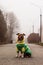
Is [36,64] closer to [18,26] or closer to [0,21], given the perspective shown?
[0,21]

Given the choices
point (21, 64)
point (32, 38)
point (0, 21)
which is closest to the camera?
point (21, 64)

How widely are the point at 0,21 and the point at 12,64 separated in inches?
2258

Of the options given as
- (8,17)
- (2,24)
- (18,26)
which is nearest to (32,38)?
(18,26)

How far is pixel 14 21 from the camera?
102m

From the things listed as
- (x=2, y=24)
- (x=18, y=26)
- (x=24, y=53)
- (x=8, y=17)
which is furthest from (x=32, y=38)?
(x=24, y=53)

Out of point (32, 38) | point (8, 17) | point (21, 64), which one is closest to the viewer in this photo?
point (21, 64)

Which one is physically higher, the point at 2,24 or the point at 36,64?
the point at 2,24

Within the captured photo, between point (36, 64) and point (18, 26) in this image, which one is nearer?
point (36, 64)

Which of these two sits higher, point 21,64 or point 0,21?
point 0,21

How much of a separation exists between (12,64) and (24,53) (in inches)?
147

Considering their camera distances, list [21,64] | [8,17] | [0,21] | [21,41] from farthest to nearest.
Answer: [8,17], [0,21], [21,41], [21,64]

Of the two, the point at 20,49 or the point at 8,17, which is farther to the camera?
the point at 8,17

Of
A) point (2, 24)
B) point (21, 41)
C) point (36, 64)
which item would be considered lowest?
point (36, 64)

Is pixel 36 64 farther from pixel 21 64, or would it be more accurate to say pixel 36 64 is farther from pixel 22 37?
pixel 22 37
